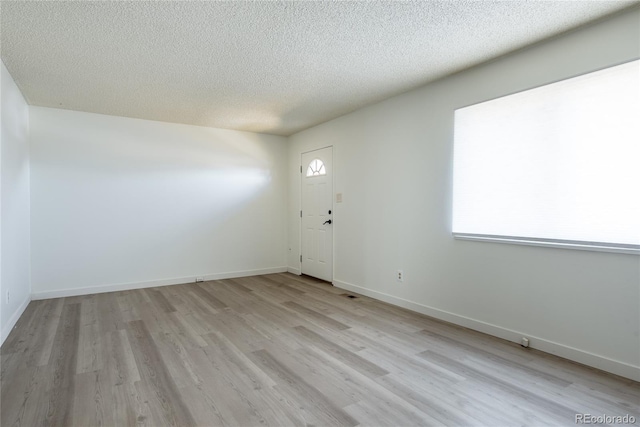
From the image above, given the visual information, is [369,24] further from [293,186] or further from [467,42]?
[293,186]

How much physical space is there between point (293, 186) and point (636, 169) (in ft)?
15.7

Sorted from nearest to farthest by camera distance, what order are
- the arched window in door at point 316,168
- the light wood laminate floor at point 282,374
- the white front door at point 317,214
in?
the light wood laminate floor at point 282,374, the white front door at point 317,214, the arched window in door at point 316,168

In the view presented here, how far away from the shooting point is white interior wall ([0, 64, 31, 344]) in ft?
10.0

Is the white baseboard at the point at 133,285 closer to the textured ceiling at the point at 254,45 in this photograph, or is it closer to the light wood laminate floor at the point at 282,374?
the light wood laminate floor at the point at 282,374

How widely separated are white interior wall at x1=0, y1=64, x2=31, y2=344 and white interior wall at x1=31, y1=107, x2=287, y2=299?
0.26 meters

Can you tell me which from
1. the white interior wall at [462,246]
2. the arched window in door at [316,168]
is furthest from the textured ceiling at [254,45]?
the arched window in door at [316,168]

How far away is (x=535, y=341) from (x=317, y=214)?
353cm

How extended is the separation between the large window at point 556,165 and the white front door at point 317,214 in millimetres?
2278

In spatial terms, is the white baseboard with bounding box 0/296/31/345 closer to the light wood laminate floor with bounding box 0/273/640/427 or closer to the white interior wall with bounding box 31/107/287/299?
the light wood laminate floor with bounding box 0/273/640/427

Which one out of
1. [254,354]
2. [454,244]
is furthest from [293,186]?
[254,354]

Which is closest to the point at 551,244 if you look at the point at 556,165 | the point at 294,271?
the point at 556,165

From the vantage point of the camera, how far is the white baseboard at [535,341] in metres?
2.31

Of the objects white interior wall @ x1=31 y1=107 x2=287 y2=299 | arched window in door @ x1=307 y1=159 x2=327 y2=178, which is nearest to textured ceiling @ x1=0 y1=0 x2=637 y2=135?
white interior wall @ x1=31 y1=107 x2=287 y2=299

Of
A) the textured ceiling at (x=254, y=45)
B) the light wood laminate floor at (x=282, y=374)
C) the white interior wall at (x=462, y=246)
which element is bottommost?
the light wood laminate floor at (x=282, y=374)
